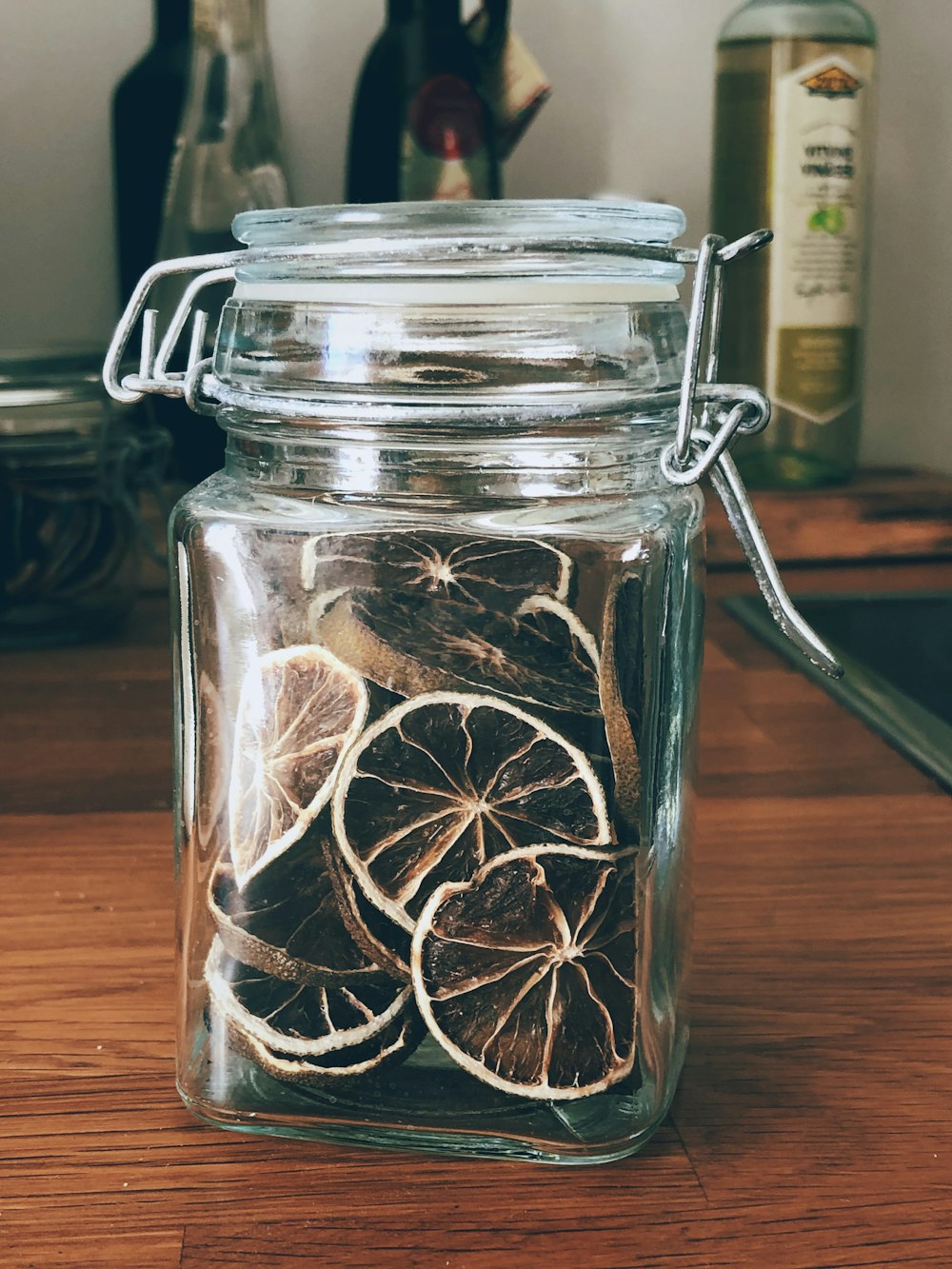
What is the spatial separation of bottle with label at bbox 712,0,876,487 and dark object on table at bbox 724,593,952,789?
0.20 metres

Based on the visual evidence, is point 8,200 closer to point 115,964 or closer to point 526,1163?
point 115,964

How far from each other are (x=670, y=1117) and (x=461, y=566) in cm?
15

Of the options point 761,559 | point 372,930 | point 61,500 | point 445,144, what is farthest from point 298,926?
point 445,144

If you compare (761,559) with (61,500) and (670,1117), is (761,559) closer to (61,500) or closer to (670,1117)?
(670,1117)

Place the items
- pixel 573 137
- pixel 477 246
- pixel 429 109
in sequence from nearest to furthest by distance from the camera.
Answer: pixel 477 246, pixel 429 109, pixel 573 137

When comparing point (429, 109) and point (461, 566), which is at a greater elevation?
point (429, 109)

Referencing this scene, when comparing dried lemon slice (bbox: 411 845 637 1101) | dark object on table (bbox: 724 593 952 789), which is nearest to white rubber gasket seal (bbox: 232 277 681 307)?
dried lemon slice (bbox: 411 845 637 1101)

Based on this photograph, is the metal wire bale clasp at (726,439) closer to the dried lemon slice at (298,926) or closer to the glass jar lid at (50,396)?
the dried lemon slice at (298,926)

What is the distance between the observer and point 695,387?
0.35 m

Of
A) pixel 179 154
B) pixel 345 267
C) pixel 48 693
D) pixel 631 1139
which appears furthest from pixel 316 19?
pixel 631 1139

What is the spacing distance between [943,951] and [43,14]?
40.0 inches

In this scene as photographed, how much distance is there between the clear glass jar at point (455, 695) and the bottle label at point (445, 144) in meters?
0.67

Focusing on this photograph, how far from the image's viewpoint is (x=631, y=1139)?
0.33 m

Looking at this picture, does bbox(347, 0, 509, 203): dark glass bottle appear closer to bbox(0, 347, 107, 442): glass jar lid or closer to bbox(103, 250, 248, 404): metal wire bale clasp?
bbox(0, 347, 107, 442): glass jar lid
